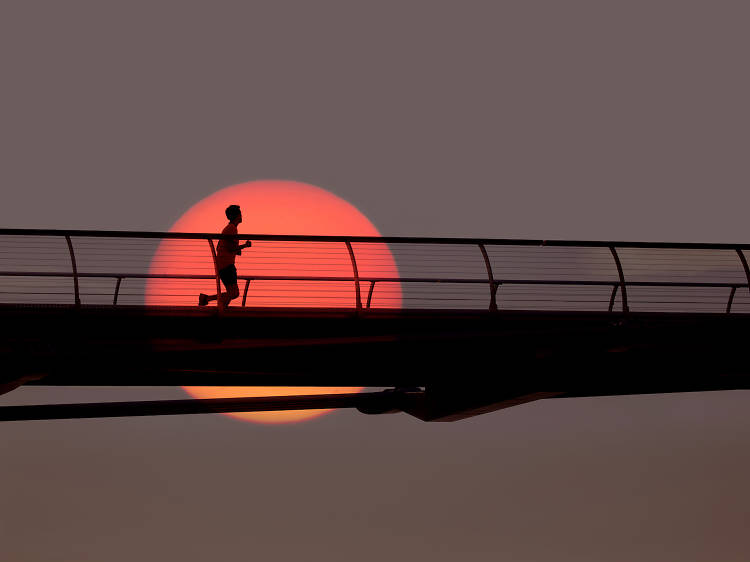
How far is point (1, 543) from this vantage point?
125 metres

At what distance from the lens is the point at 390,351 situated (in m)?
17.2

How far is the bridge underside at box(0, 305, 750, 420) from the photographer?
1614 cm

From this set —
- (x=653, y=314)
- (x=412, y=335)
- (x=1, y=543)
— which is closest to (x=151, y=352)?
(x=412, y=335)

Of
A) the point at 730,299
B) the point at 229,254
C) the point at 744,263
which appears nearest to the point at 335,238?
the point at 229,254

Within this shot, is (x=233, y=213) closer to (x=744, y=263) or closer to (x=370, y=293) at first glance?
(x=370, y=293)

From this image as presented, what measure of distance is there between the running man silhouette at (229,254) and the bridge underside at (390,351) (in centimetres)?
112

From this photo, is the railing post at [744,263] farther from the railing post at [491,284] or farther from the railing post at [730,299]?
the railing post at [491,284]

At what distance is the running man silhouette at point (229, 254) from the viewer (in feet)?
57.2

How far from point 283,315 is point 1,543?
118m

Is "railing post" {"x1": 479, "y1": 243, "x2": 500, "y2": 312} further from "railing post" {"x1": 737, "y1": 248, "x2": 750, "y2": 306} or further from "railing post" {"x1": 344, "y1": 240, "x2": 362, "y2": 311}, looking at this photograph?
"railing post" {"x1": 737, "y1": 248, "x2": 750, "y2": 306}

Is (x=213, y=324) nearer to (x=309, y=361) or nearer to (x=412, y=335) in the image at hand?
(x=309, y=361)

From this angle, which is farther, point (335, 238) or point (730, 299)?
point (730, 299)

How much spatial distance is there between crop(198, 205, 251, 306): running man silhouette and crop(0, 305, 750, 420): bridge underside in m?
1.12

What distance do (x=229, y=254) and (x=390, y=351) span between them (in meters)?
2.83
